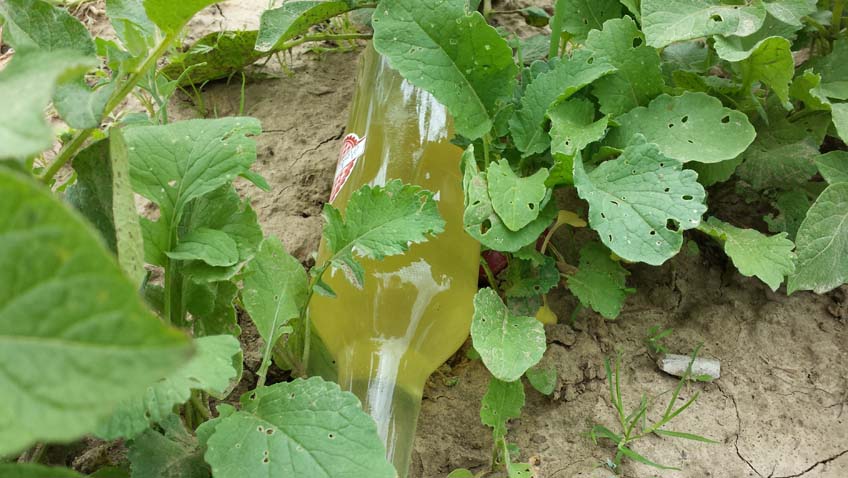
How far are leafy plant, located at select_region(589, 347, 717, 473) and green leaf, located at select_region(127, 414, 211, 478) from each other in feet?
2.10

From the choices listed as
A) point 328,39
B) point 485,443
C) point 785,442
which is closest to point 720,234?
point 785,442

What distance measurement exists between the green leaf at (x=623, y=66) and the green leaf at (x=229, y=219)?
0.64 meters

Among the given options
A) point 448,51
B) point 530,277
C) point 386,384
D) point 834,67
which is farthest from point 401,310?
→ point 834,67

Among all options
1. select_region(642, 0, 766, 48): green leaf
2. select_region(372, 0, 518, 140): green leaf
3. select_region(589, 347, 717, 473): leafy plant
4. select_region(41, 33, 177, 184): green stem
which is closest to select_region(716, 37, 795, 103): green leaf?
select_region(642, 0, 766, 48): green leaf

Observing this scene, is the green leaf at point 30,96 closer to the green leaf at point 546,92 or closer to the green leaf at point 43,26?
the green leaf at point 43,26

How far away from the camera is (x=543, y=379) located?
4.09ft

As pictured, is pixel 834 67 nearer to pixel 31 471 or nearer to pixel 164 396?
pixel 164 396

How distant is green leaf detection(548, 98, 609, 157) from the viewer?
3.75 ft

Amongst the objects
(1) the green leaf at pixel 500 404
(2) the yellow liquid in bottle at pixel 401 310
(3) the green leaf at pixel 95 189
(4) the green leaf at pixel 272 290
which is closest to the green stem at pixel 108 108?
(3) the green leaf at pixel 95 189

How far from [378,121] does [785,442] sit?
918 mm

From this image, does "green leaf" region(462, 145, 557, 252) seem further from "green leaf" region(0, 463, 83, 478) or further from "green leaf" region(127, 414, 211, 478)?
"green leaf" region(0, 463, 83, 478)

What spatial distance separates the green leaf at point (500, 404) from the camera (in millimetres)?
1144

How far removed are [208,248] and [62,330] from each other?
0.50 m

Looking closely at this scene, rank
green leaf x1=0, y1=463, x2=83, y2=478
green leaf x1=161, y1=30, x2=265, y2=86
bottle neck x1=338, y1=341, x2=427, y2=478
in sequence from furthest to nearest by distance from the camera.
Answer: green leaf x1=161, y1=30, x2=265, y2=86 < bottle neck x1=338, y1=341, x2=427, y2=478 < green leaf x1=0, y1=463, x2=83, y2=478
